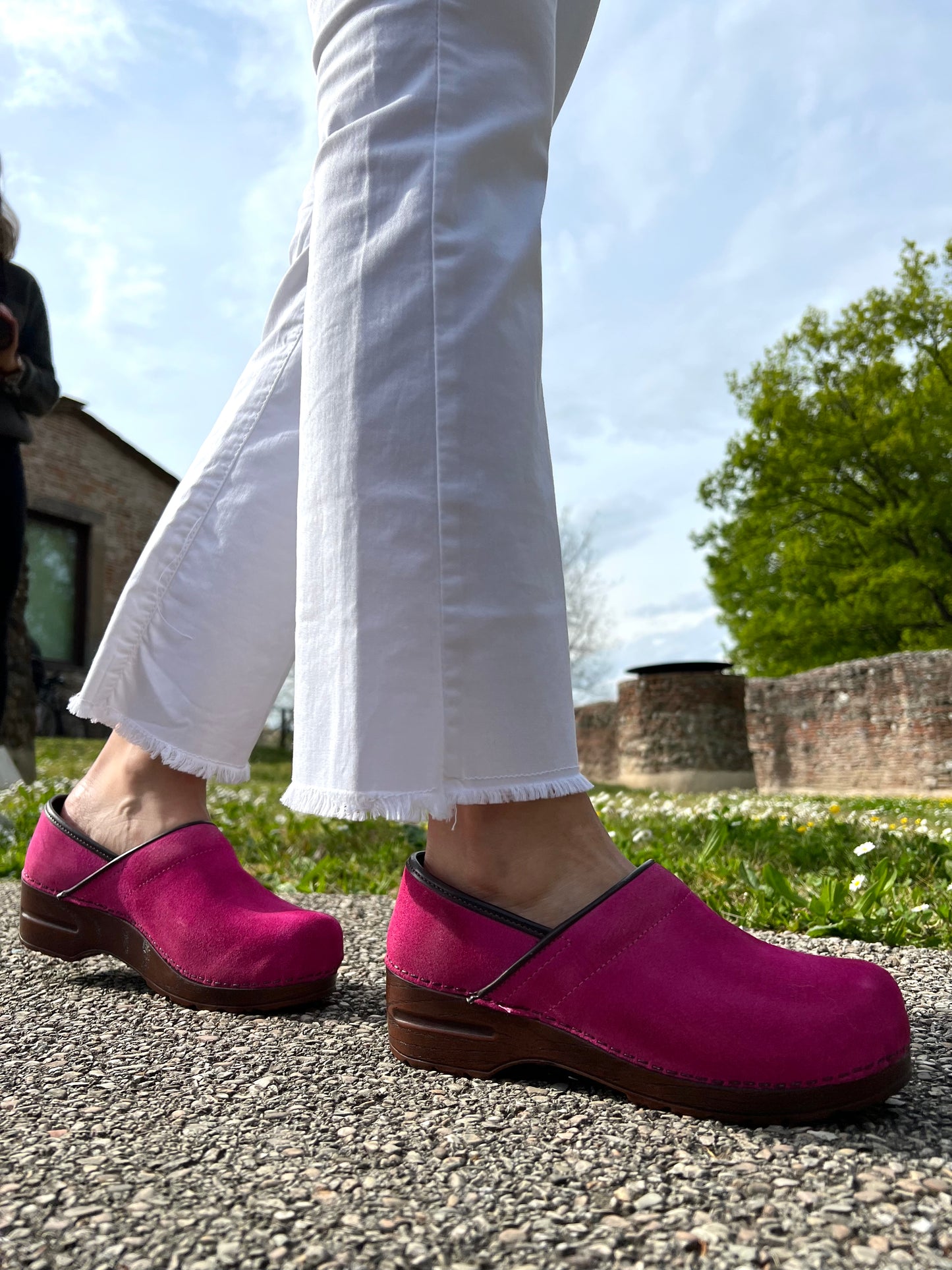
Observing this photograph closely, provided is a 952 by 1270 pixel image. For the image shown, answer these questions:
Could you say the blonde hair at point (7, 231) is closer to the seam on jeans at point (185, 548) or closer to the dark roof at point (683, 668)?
the seam on jeans at point (185, 548)

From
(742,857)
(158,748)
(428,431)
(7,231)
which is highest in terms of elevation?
(7,231)

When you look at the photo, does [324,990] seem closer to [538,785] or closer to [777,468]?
[538,785]

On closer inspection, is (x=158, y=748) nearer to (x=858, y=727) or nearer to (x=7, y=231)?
(x=7, y=231)

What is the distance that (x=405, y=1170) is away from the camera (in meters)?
0.75

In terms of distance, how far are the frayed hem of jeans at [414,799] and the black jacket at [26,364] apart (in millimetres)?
2687

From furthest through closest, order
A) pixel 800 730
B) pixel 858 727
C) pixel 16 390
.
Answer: pixel 800 730 < pixel 858 727 < pixel 16 390

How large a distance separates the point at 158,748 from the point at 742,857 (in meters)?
1.70

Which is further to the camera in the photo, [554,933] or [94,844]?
[94,844]

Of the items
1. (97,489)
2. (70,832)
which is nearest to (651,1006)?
(70,832)

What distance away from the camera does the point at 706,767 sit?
49.8ft

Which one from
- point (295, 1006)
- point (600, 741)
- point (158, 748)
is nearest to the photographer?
point (295, 1006)

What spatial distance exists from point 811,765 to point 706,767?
5.22 feet

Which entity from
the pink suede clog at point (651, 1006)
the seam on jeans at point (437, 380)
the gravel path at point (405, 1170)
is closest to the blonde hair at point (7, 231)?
the seam on jeans at point (437, 380)

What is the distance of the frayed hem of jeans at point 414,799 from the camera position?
3.04 feet
